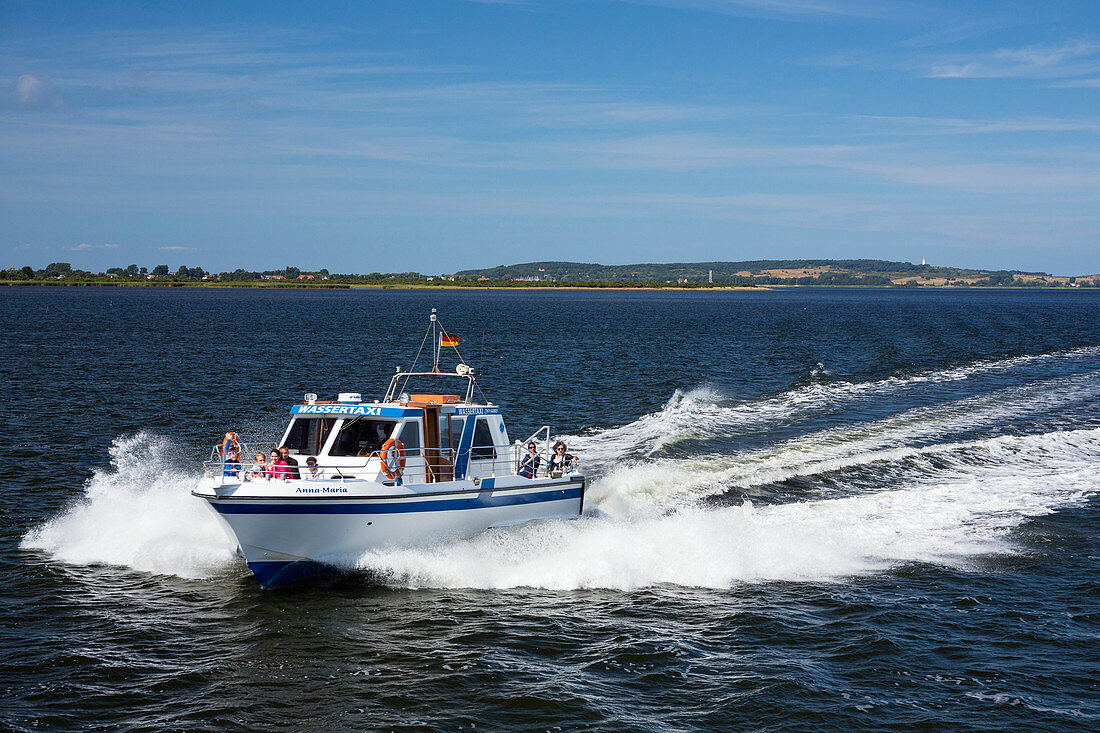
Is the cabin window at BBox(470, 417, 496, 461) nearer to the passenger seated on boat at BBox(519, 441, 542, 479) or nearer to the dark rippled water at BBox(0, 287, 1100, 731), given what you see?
the passenger seated on boat at BBox(519, 441, 542, 479)

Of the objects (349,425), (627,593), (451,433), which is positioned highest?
(349,425)

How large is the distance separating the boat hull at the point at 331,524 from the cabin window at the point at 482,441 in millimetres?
1360

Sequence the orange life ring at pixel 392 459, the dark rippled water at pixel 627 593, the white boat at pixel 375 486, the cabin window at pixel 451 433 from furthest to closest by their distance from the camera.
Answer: the cabin window at pixel 451 433, the orange life ring at pixel 392 459, the white boat at pixel 375 486, the dark rippled water at pixel 627 593

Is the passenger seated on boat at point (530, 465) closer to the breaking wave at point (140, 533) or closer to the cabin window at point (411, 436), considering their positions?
the cabin window at point (411, 436)

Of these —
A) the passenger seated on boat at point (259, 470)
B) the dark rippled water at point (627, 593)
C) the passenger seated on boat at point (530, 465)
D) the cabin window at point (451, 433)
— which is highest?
the cabin window at point (451, 433)

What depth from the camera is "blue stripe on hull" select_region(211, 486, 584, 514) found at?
16297 mm

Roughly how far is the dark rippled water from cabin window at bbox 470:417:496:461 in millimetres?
1896

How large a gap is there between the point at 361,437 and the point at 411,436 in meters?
0.99

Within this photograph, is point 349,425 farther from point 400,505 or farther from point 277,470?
point 400,505

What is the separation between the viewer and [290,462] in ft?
58.7

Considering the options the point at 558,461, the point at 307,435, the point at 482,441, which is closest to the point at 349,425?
the point at 307,435

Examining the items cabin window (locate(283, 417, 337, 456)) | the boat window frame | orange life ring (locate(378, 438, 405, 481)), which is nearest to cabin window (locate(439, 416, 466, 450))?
the boat window frame

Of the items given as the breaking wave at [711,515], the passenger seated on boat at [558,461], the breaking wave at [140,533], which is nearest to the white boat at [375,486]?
the passenger seated on boat at [558,461]

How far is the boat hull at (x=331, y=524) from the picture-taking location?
53.8ft
